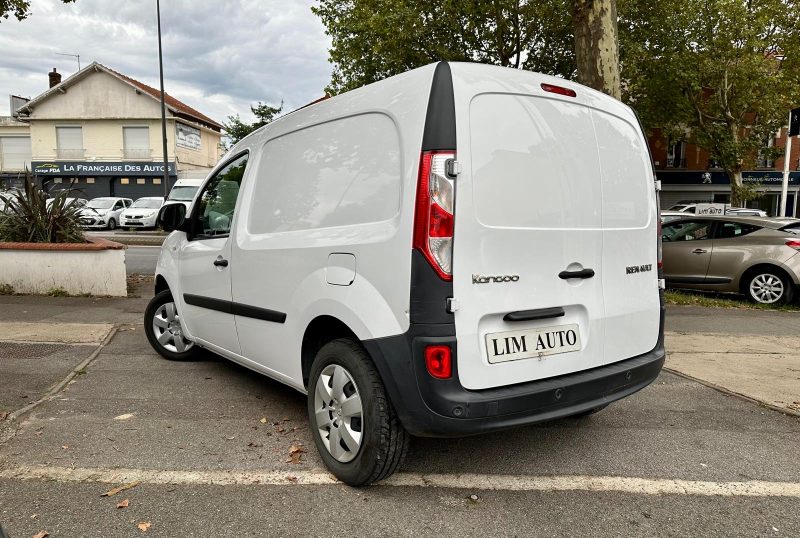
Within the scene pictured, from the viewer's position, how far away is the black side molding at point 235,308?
10.9ft

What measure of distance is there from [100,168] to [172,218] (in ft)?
126

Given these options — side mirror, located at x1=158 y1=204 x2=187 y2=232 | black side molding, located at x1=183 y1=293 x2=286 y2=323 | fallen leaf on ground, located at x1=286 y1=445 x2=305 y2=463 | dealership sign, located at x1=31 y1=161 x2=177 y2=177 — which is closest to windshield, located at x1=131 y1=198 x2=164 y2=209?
dealership sign, located at x1=31 y1=161 x2=177 y2=177

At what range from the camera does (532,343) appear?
263 centimetres

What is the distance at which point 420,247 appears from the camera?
240cm

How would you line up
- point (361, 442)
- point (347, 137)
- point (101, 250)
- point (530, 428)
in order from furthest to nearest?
point (101, 250) < point (530, 428) < point (347, 137) < point (361, 442)

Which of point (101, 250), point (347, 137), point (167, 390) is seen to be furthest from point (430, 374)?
point (101, 250)

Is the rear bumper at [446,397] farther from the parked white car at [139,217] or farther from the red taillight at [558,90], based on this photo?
the parked white car at [139,217]

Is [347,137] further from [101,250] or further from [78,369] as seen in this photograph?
[101,250]

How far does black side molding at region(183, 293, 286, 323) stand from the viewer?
3.33 meters

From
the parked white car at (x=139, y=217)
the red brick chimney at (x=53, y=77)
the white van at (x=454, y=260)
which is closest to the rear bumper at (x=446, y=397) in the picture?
the white van at (x=454, y=260)

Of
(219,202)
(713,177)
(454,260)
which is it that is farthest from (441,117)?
(713,177)

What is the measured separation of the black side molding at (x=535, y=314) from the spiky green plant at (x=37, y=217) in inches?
327

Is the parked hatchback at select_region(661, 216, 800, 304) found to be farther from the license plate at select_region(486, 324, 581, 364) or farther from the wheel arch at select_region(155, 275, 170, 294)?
the wheel arch at select_region(155, 275, 170, 294)

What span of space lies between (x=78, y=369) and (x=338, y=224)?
3.23m
